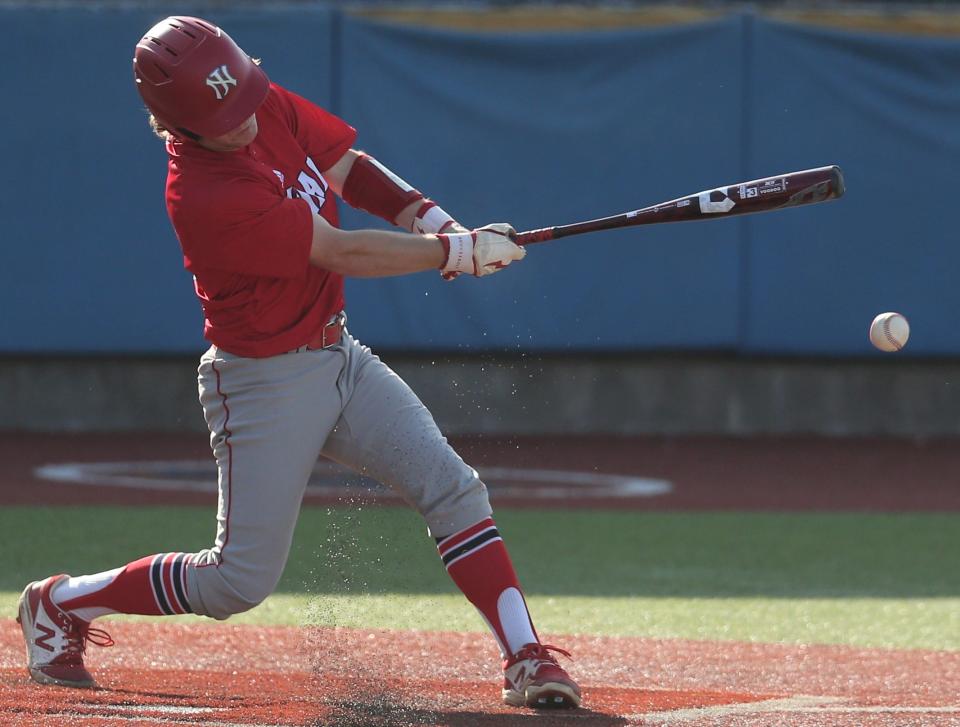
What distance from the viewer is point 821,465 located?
9.88 m

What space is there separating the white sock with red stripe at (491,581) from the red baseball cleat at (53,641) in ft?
3.34

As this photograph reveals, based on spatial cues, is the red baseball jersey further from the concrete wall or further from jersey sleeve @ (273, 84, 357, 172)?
the concrete wall

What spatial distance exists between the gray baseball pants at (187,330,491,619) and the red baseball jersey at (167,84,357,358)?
9 cm

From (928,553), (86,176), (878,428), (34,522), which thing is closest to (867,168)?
(878,428)

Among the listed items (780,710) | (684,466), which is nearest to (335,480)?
(684,466)

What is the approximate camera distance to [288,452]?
160 inches

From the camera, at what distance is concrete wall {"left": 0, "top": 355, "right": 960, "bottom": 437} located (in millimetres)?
10773

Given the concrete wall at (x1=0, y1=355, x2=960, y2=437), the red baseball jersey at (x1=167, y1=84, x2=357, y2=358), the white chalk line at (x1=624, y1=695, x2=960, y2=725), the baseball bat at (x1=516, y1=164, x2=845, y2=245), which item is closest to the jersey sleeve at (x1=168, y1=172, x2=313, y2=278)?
the red baseball jersey at (x1=167, y1=84, x2=357, y2=358)

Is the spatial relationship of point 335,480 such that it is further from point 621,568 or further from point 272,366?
point 272,366

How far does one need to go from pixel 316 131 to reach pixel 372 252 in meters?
0.55

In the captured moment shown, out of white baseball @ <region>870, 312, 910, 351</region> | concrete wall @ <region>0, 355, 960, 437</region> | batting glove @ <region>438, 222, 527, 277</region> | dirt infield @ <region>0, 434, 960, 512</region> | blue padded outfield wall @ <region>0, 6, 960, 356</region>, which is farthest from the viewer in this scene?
concrete wall @ <region>0, 355, 960, 437</region>

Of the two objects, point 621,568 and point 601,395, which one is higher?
point 621,568

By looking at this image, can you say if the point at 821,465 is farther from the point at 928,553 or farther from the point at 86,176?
the point at 86,176

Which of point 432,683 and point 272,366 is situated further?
point 432,683
